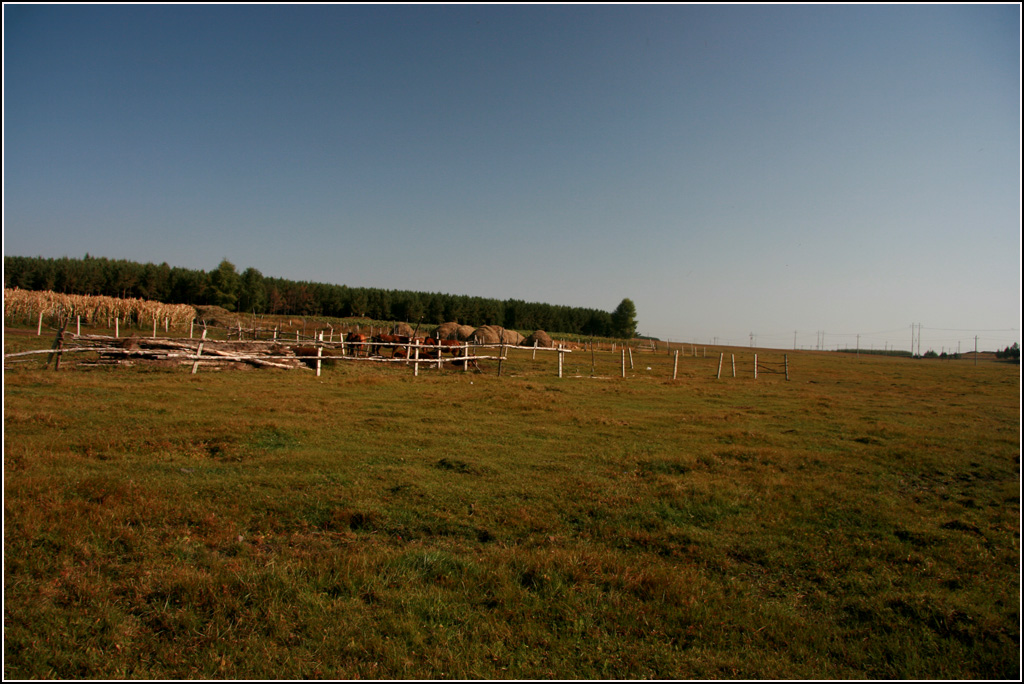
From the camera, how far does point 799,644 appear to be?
3965 millimetres

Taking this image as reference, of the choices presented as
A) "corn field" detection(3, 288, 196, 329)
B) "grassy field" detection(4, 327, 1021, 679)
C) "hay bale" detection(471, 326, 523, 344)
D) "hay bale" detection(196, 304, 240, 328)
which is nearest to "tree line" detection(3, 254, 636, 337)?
"hay bale" detection(196, 304, 240, 328)

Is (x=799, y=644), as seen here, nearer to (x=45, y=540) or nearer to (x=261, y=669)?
(x=261, y=669)

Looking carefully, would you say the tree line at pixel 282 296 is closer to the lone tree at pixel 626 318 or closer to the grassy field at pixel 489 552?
the lone tree at pixel 626 318

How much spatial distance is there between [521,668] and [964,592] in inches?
169

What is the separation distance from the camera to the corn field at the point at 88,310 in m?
43.3

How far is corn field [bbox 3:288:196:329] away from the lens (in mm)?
43344

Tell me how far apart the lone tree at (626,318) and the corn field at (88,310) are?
8229 centimetres

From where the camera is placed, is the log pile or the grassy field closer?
the grassy field

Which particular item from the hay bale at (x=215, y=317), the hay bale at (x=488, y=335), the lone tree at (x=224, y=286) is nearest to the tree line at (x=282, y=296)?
the lone tree at (x=224, y=286)

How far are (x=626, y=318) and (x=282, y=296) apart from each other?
231ft

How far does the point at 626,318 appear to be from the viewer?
113500 millimetres

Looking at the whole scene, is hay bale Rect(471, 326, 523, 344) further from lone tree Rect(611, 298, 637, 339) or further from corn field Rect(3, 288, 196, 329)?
Result: lone tree Rect(611, 298, 637, 339)

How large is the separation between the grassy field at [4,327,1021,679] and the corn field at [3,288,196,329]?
41314 mm

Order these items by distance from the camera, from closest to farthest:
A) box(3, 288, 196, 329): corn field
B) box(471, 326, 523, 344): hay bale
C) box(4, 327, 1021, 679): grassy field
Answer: box(4, 327, 1021, 679): grassy field, box(3, 288, 196, 329): corn field, box(471, 326, 523, 344): hay bale
